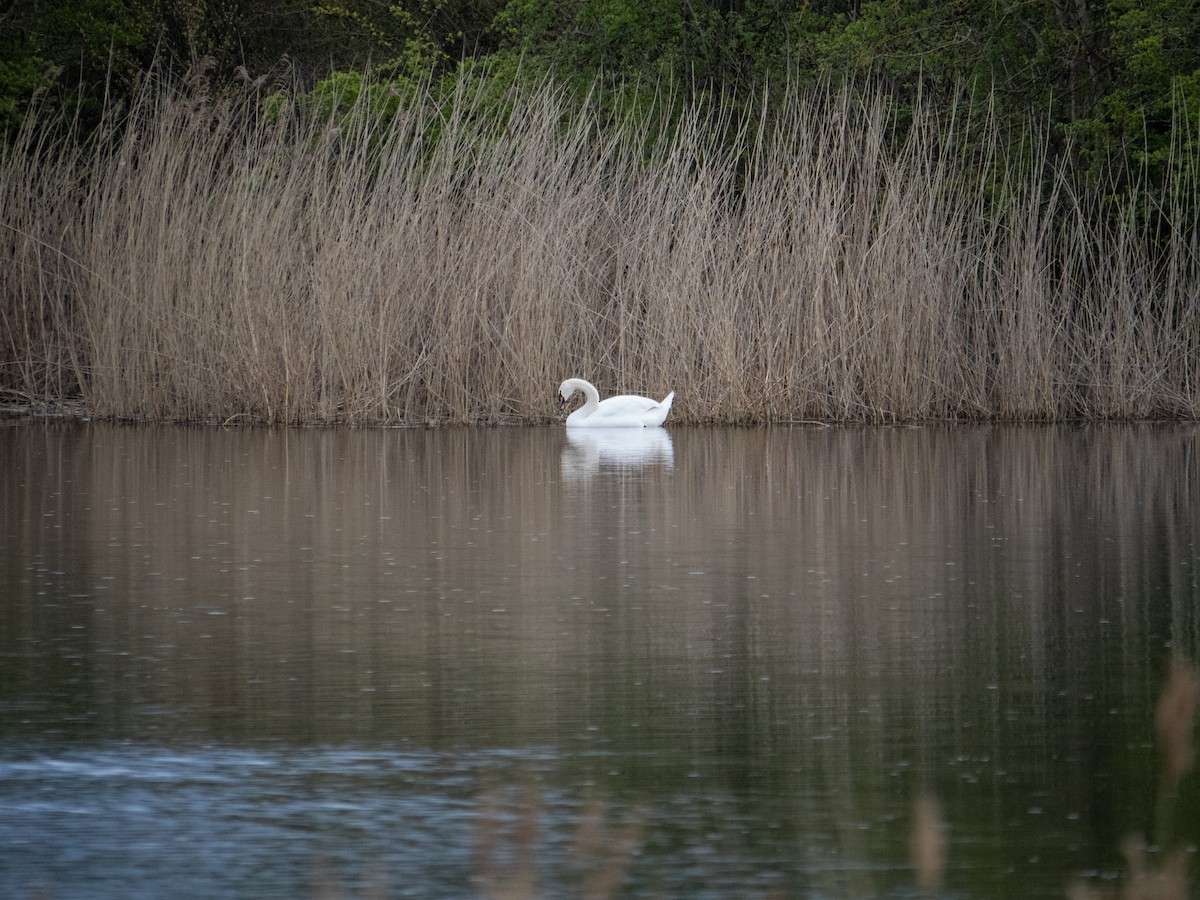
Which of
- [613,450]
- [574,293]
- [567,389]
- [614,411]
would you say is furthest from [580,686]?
[574,293]

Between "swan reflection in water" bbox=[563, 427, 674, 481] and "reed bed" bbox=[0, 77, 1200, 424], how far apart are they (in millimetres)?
1135

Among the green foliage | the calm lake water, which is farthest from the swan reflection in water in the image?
the green foliage

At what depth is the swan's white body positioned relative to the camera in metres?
13.5

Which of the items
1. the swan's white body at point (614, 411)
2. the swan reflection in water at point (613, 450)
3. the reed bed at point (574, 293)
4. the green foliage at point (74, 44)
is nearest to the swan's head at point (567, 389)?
the swan's white body at point (614, 411)

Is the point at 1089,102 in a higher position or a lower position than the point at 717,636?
higher

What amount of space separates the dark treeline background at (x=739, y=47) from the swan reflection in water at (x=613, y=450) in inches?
169

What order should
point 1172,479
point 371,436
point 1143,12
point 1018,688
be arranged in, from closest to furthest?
point 1018,688, point 1172,479, point 371,436, point 1143,12

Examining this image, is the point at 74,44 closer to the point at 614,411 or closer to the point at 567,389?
the point at 567,389

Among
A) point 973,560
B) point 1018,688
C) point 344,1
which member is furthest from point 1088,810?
point 344,1

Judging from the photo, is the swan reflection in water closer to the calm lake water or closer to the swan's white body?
the swan's white body

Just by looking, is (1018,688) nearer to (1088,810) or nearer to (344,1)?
(1088,810)

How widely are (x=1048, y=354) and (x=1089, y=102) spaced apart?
14.7ft

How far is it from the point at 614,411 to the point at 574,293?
4.34 ft

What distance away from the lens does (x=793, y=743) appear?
3904mm
